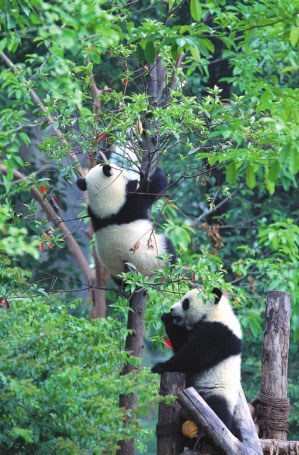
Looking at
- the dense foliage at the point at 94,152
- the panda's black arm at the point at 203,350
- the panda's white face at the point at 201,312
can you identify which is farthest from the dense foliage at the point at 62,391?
the panda's white face at the point at 201,312

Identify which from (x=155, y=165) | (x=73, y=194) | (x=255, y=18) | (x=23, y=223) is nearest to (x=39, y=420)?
(x=155, y=165)

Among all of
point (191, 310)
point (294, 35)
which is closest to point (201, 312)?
point (191, 310)

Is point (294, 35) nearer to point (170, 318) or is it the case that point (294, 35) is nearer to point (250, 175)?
point (250, 175)

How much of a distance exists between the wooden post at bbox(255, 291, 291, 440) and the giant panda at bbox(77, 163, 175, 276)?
2.65ft

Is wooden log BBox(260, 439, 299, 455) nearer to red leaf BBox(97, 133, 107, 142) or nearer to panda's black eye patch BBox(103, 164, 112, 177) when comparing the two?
panda's black eye patch BBox(103, 164, 112, 177)

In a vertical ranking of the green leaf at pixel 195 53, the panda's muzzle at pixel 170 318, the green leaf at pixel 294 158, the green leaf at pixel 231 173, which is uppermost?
the green leaf at pixel 195 53

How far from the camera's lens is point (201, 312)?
188 inches

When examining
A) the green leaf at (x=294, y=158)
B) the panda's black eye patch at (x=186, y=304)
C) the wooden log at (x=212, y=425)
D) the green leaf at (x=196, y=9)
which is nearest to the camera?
the green leaf at (x=294, y=158)

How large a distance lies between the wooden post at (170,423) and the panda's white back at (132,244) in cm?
98

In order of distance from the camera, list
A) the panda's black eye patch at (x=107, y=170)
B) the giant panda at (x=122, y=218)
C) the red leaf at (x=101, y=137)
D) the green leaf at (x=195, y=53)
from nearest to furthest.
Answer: the green leaf at (x=195, y=53), the red leaf at (x=101, y=137), the panda's black eye patch at (x=107, y=170), the giant panda at (x=122, y=218)

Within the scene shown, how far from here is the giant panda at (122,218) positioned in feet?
16.8

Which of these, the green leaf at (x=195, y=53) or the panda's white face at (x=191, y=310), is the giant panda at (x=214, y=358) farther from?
the green leaf at (x=195, y=53)

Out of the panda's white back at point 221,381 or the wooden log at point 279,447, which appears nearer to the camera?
the panda's white back at point 221,381

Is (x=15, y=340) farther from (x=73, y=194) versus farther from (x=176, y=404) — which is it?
(x=73, y=194)
